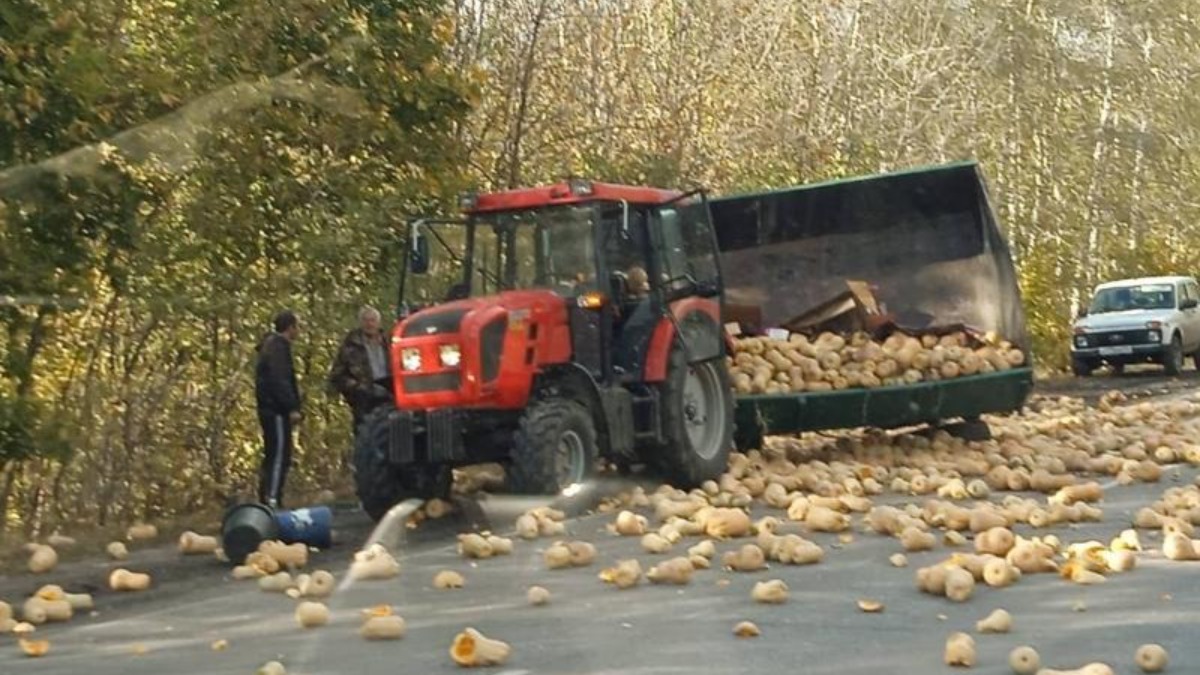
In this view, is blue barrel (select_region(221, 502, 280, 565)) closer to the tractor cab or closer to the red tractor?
the red tractor

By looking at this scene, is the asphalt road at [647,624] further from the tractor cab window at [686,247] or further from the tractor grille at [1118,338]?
the tractor grille at [1118,338]

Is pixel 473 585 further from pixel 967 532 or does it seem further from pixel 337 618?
pixel 967 532

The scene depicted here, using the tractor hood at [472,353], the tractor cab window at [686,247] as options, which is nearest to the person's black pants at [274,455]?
the tractor hood at [472,353]

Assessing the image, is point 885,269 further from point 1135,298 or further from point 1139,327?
point 1135,298

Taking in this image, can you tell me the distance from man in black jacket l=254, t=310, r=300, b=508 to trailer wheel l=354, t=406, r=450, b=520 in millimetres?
752

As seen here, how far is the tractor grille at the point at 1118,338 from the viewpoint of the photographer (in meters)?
33.0

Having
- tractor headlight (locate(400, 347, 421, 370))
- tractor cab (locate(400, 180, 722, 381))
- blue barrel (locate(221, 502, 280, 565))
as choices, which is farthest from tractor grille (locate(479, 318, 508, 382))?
blue barrel (locate(221, 502, 280, 565))

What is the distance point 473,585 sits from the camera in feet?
36.3

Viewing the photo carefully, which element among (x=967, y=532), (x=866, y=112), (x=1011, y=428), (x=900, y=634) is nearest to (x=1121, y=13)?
(x=866, y=112)

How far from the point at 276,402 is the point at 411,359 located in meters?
1.30

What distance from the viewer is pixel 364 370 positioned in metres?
16.0

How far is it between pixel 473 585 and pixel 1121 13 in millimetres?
41126

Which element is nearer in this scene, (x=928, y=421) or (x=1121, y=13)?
(x=928, y=421)

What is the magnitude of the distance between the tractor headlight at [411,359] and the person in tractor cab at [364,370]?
1.33m
